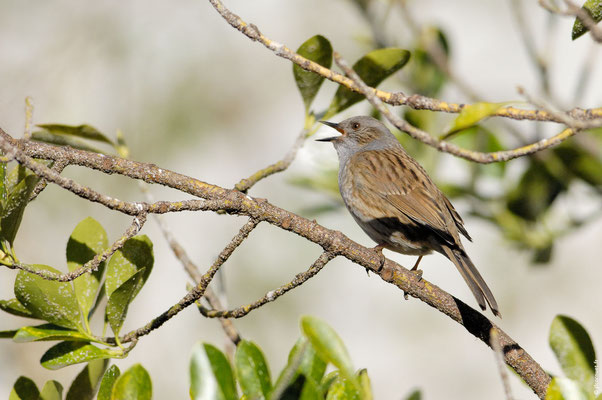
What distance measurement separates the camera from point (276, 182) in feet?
23.7

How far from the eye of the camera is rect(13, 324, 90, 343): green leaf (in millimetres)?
1771

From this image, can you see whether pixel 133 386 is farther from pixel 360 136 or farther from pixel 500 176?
pixel 360 136

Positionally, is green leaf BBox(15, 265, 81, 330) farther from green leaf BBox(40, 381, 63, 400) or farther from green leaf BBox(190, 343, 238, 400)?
green leaf BBox(190, 343, 238, 400)

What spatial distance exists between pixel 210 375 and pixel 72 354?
0.62 meters

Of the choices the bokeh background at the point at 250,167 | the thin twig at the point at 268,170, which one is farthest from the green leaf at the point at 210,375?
the bokeh background at the point at 250,167

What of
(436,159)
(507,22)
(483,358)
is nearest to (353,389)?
(436,159)

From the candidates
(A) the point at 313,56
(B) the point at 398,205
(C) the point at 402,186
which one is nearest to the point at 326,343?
(A) the point at 313,56

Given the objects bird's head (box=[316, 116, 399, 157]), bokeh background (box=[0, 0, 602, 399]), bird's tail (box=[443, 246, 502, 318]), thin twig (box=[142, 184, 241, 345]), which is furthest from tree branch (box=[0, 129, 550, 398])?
bokeh background (box=[0, 0, 602, 399])

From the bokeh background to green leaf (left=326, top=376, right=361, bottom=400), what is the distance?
5057mm

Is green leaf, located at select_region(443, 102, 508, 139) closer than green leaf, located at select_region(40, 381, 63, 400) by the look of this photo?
Yes

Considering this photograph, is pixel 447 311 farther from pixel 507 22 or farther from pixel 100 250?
pixel 507 22

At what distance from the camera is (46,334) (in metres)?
1.83

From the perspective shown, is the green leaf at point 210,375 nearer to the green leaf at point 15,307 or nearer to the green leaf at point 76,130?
the green leaf at point 15,307

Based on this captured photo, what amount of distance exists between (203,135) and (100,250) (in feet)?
19.4
